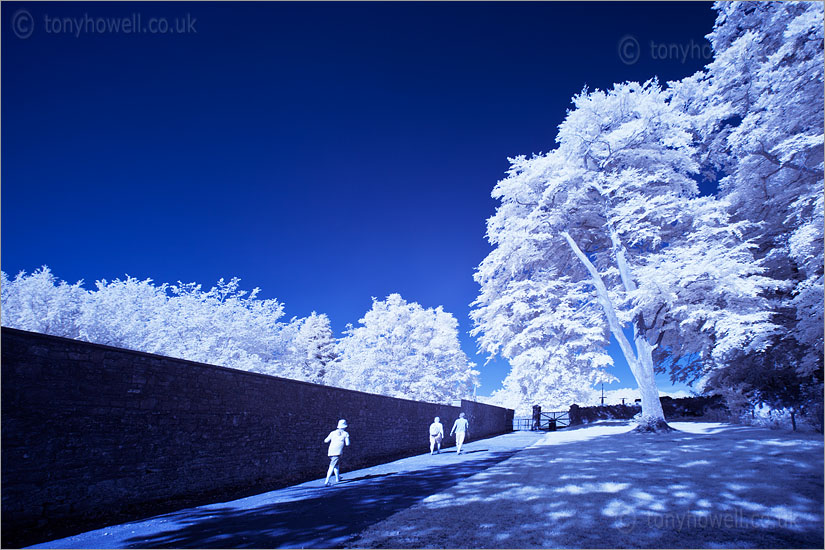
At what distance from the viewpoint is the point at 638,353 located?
53.7ft

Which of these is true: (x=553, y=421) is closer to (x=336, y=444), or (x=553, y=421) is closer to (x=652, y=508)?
(x=336, y=444)

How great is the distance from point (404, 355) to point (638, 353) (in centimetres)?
2221

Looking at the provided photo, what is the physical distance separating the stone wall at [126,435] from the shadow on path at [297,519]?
0.97 meters

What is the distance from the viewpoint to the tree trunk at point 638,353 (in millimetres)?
14906

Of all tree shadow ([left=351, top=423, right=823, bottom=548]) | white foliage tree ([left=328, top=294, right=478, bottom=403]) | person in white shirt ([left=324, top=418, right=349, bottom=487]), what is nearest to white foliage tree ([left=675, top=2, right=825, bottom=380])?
tree shadow ([left=351, top=423, right=823, bottom=548])

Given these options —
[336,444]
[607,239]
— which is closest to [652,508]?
[336,444]

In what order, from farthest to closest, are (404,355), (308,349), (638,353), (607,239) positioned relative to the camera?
(308,349)
(404,355)
(607,239)
(638,353)

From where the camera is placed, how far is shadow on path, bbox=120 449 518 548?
468 cm

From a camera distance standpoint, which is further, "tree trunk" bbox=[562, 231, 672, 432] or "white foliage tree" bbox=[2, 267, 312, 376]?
"white foliage tree" bbox=[2, 267, 312, 376]

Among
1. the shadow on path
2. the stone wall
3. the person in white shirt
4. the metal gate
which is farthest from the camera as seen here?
the metal gate

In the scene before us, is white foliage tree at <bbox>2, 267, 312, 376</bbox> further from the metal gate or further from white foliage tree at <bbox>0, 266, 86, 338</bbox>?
the metal gate

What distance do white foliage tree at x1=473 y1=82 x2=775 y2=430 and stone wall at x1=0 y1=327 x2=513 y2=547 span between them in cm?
1148

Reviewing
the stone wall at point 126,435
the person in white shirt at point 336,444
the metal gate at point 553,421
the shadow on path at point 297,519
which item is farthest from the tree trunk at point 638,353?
the metal gate at point 553,421

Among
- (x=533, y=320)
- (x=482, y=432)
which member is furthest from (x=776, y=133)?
(x=482, y=432)
